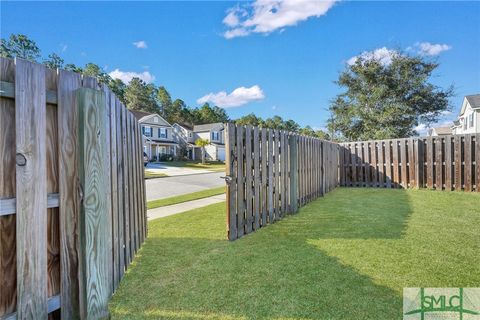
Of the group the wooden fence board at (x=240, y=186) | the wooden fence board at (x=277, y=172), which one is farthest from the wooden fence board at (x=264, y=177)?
the wooden fence board at (x=240, y=186)

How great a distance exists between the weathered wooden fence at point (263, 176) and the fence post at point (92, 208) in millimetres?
2238

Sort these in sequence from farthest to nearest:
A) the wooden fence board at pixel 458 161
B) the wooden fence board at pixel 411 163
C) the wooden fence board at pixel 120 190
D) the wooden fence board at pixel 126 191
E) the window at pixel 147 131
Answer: the window at pixel 147 131 < the wooden fence board at pixel 411 163 < the wooden fence board at pixel 458 161 < the wooden fence board at pixel 126 191 < the wooden fence board at pixel 120 190

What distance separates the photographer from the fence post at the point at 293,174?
5.88 m

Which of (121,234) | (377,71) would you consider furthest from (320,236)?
(377,71)

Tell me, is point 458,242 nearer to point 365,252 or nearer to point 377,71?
point 365,252

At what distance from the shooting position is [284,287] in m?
2.50

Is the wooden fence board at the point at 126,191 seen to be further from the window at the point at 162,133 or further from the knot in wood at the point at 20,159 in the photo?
the window at the point at 162,133

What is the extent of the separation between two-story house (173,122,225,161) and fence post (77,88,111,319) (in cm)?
3896

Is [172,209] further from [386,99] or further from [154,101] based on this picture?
[154,101]

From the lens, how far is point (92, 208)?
74.6 inches

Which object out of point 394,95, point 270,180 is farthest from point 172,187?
point 394,95

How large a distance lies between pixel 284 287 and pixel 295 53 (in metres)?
15.7

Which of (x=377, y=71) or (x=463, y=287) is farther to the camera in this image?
(x=377, y=71)

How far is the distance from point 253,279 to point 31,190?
215cm
